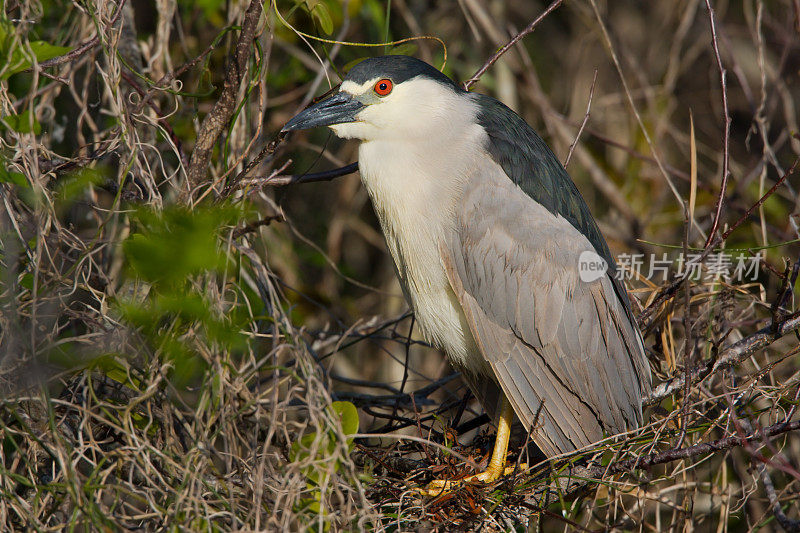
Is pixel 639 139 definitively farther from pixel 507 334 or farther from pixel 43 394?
pixel 43 394

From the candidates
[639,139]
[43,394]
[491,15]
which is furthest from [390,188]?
[639,139]

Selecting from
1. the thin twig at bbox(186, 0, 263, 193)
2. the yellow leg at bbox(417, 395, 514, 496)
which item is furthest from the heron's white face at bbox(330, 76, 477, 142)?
the yellow leg at bbox(417, 395, 514, 496)

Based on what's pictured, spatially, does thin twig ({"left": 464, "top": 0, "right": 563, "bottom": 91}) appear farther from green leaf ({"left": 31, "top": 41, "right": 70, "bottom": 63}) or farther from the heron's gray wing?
green leaf ({"left": 31, "top": 41, "right": 70, "bottom": 63})

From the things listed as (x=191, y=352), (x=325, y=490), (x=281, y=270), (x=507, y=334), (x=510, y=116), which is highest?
(x=510, y=116)

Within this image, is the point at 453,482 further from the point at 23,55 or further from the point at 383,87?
the point at 23,55

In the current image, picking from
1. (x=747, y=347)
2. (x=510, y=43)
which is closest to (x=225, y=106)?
(x=510, y=43)

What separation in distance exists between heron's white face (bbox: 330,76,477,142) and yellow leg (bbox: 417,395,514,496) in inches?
36.5

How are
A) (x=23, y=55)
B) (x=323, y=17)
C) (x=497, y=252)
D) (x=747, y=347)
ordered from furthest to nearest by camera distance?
1. (x=497, y=252)
2. (x=323, y=17)
3. (x=747, y=347)
4. (x=23, y=55)

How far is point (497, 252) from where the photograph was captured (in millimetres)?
2270

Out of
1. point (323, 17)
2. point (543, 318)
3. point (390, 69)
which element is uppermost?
point (323, 17)

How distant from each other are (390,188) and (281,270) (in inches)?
62.6

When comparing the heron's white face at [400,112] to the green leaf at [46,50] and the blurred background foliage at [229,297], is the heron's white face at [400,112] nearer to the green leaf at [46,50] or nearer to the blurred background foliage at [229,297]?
the blurred background foliage at [229,297]

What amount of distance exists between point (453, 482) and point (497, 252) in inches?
27.4

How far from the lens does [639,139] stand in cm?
425
